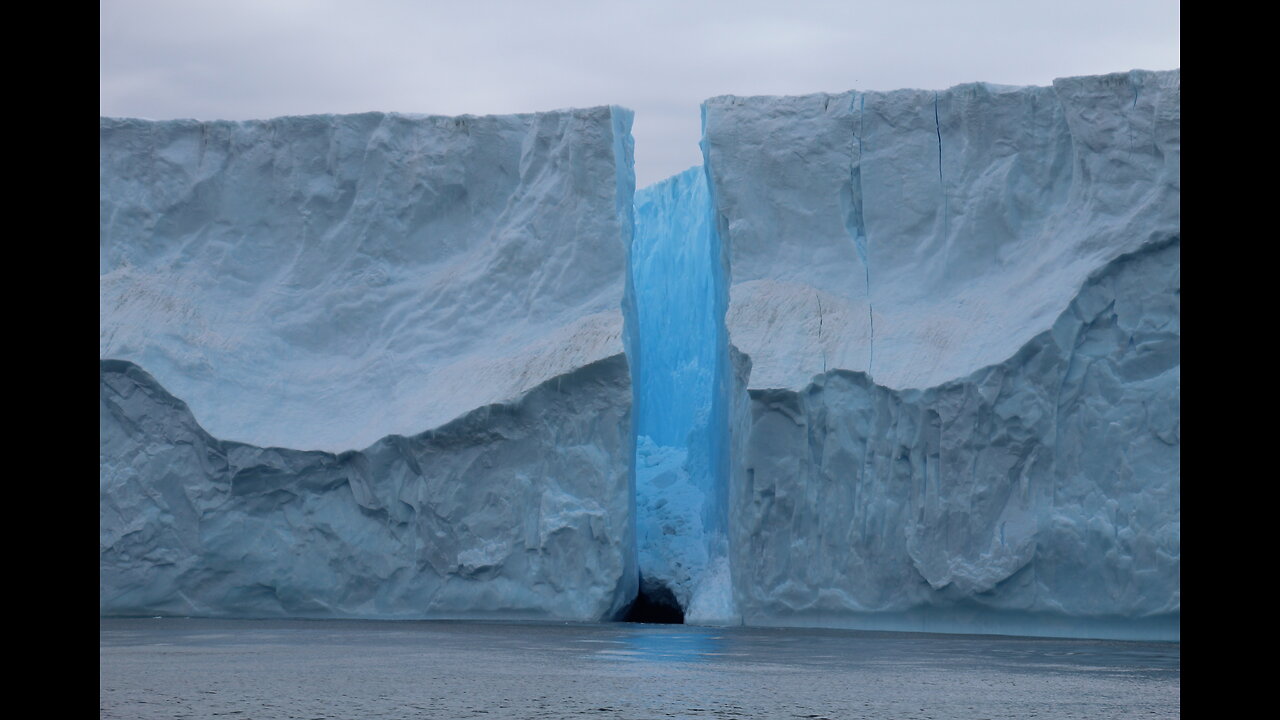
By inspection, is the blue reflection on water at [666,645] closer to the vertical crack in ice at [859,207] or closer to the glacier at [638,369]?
the glacier at [638,369]

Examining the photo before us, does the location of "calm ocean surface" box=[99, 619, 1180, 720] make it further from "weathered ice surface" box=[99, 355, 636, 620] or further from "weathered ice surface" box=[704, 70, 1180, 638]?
"weathered ice surface" box=[99, 355, 636, 620]

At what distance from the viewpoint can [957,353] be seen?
457 inches

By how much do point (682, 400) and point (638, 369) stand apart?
147 centimetres

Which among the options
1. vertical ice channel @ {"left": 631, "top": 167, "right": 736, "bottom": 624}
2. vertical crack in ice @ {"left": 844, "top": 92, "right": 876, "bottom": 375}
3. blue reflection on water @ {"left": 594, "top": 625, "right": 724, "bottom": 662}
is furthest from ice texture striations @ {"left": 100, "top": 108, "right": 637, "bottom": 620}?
vertical crack in ice @ {"left": 844, "top": 92, "right": 876, "bottom": 375}

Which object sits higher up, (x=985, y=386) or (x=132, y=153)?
(x=132, y=153)

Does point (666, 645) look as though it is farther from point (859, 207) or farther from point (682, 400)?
point (682, 400)

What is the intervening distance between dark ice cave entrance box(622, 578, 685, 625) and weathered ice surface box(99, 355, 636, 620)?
0.70 metres

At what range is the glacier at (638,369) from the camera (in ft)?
36.8

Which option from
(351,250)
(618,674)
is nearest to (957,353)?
(618,674)

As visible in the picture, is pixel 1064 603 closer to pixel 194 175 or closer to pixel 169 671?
pixel 169 671

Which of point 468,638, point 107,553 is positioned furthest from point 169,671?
point 107,553

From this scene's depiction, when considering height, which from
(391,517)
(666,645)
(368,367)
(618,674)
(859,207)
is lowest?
(666,645)
